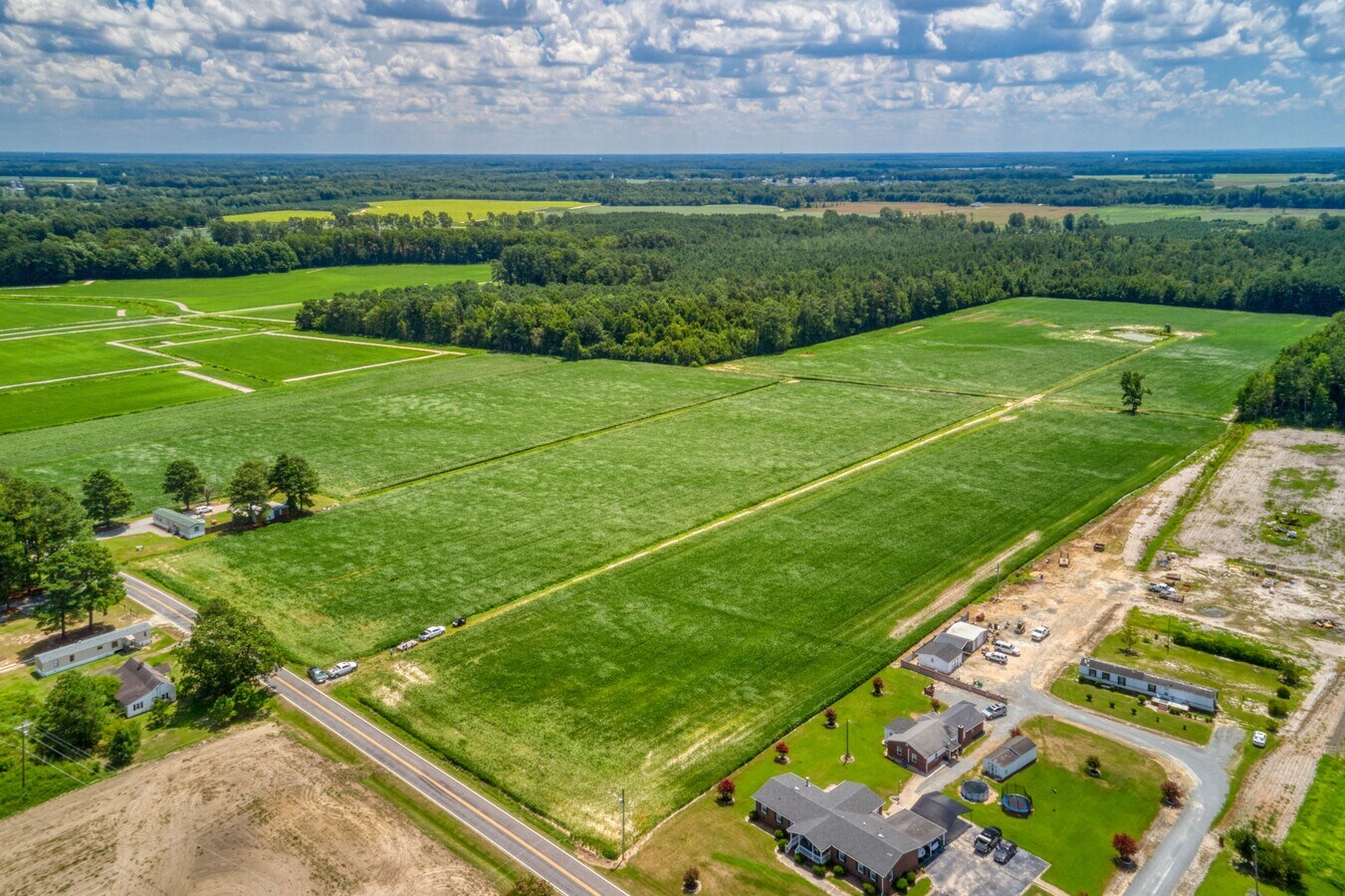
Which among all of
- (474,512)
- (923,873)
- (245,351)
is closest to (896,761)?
(923,873)

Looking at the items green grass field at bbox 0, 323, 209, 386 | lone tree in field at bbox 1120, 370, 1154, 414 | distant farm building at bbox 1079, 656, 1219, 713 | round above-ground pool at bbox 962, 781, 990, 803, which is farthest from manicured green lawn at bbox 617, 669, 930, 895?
green grass field at bbox 0, 323, 209, 386

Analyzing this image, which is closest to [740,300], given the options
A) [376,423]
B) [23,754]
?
[376,423]

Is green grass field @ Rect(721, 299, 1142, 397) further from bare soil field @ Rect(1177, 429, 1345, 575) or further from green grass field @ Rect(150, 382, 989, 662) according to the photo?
bare soil field @ Rect(1177, 429, 1345, 575)

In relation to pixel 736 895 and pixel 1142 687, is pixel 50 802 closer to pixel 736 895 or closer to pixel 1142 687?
pixel 736 895

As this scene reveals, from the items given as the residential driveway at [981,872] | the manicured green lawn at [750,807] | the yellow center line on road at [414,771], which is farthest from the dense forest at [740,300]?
the residential driveway at [981,872]

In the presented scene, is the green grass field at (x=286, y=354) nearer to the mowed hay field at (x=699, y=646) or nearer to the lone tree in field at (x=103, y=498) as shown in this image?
the lone tree in field at (x=103, y=498)

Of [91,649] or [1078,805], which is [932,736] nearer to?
[1078,805]

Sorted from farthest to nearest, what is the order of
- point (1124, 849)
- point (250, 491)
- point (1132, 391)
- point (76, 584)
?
point (1132, 391) → point (250, 491) → point (76, 584) → point (1124, 849)
